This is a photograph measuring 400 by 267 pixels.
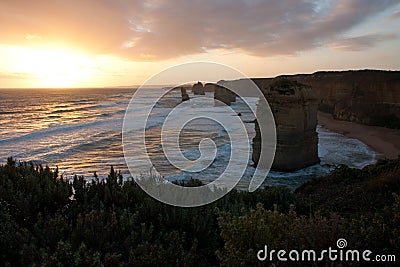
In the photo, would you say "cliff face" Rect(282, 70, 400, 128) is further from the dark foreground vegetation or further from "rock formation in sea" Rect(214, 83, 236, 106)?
the dark foreground vegetation

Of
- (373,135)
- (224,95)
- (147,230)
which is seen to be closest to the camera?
(147,230)

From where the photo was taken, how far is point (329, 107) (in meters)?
48.3

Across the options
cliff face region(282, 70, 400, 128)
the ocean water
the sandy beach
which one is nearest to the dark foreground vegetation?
the ocean water

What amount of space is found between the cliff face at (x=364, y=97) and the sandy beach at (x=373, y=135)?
151 centimetres

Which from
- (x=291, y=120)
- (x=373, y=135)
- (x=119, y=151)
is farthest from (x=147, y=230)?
(x=373, y=135)

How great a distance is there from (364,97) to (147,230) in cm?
4271

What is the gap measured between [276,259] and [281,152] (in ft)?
46.5

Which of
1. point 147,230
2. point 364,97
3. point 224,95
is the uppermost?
point 224,95

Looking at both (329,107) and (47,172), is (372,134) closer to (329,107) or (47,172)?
(329,107)

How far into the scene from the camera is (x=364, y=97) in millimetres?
40812

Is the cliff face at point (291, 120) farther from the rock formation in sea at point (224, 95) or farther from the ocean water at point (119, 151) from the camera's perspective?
the rock formation in sea at point (224, 95)

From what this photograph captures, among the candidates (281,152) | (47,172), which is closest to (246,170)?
(281,152)

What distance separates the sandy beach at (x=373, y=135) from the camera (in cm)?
2235

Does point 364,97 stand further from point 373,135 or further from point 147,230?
point 147,230
